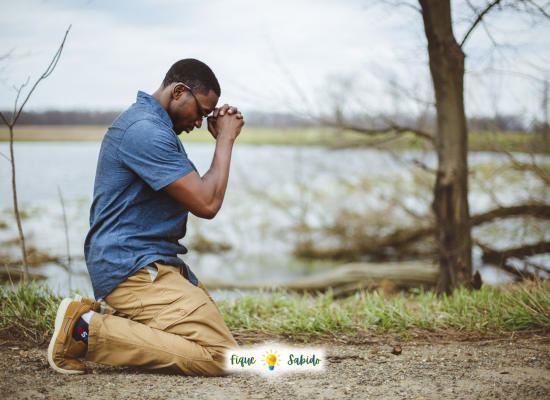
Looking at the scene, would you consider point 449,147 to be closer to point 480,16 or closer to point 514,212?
point 480,16

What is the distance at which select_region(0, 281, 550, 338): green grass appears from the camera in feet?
9.82

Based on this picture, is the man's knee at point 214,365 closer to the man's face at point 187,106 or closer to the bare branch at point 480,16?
the man's face at point 187,106

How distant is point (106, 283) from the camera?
7.81ft

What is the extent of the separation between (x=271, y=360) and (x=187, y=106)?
5.18ft

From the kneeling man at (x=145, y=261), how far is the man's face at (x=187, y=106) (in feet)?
0.12

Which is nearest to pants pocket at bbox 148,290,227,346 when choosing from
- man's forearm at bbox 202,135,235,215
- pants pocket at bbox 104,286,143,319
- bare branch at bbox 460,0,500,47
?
pants pocket at bbox 104,286,143,319

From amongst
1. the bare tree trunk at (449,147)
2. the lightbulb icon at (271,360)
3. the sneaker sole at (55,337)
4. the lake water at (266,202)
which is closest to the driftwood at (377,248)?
the lake water at (266,202)

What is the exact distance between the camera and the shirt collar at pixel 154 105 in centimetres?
251

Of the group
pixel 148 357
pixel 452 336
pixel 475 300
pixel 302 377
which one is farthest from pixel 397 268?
pixel 148 357

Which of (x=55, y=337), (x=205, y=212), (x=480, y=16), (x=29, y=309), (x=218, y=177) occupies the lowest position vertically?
(x=29, y=309)

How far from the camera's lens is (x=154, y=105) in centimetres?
252

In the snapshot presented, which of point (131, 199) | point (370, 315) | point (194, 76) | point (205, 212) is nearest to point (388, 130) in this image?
point (370, 315)

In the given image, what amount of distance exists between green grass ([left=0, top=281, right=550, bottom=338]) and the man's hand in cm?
144

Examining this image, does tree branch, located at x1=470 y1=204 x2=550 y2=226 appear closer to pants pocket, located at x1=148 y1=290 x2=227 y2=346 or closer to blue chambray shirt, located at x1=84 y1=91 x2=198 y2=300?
pants pocket, located at x1=148 y1=290 x2=227 y2=346
